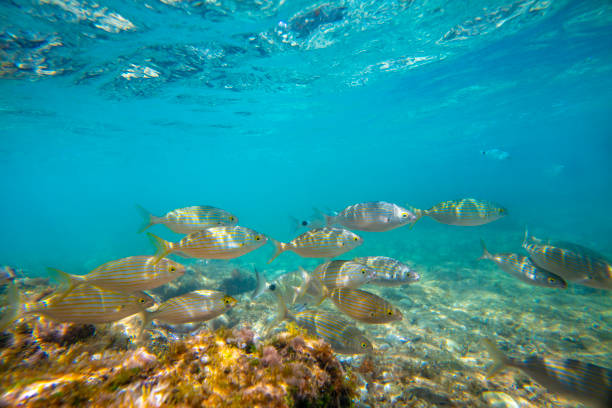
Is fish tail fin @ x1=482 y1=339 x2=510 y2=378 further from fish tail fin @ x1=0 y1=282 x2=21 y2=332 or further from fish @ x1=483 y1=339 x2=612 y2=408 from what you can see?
fish tail fin @ x1=0 y1=282 x2=21 y2=332

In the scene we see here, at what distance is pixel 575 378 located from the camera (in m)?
2.95

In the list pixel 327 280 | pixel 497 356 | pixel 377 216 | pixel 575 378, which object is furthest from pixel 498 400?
pixel 377 216

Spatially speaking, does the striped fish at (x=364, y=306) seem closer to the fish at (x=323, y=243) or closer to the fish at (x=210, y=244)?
the fish at (x=323, y=243)

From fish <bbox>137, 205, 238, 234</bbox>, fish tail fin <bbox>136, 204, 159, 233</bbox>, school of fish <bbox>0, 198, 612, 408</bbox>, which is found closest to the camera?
school of fish <bbox>0, 198, 612, 408</bbox>

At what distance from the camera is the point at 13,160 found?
34031 millimetres

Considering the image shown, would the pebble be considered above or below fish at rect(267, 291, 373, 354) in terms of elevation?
below

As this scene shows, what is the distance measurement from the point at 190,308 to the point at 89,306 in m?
1.01

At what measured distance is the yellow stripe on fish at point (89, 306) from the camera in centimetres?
249

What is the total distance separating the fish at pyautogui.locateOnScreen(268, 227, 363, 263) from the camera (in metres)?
3.61

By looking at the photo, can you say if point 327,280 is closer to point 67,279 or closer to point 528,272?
point 67,279

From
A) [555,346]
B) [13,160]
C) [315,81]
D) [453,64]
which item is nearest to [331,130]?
[315,81]

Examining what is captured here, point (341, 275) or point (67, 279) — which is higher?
point (67, 279)

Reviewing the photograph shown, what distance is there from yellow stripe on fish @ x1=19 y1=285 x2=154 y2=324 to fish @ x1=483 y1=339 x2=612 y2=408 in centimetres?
493

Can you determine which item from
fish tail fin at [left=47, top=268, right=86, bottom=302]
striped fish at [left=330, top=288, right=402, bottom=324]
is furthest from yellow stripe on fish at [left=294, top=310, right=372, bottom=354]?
fish tail fin at [left=47, top=268, right=86, bottom=302]
